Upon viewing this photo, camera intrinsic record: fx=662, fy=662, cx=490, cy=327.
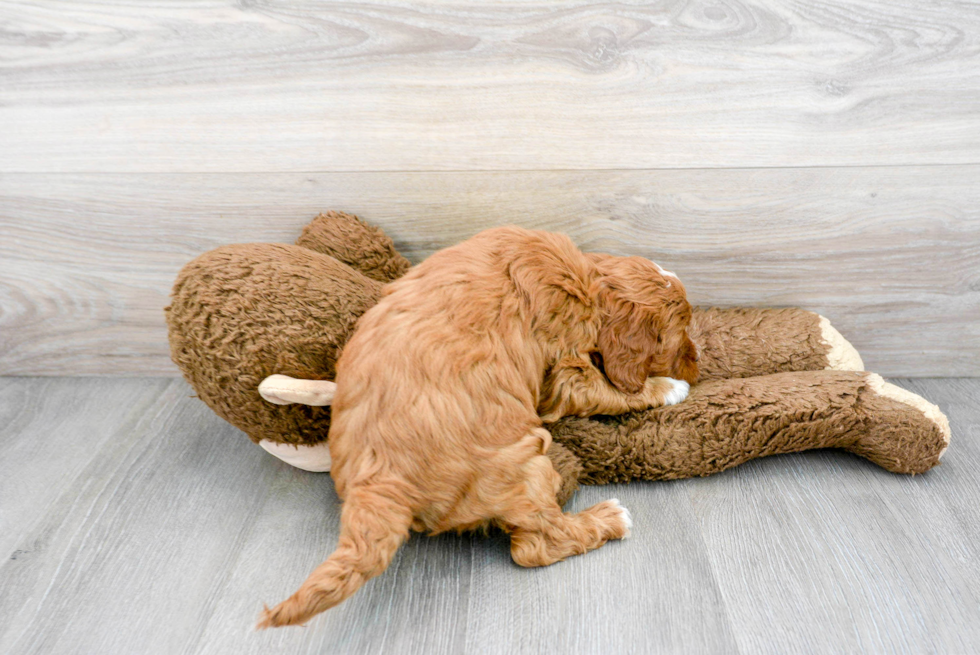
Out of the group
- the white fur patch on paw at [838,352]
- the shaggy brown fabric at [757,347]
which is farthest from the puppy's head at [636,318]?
the white fur patch on paw at [838,352]

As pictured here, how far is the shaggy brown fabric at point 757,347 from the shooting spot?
1.71 metres

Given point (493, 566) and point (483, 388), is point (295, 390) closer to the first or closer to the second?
point (483, 388)

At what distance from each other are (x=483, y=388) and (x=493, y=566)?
1.29ft

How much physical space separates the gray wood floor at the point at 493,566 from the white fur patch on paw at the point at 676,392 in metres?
0.20

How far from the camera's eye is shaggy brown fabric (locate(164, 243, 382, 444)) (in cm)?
137

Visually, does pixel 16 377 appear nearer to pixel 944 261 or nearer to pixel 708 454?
pixel 708 454

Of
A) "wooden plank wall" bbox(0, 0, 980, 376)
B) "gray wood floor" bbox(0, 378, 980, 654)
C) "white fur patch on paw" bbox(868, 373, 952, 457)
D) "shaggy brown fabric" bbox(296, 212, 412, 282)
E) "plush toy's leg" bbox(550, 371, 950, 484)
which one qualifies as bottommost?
"gray wood floor" bbox(0, 378, 980, 654)

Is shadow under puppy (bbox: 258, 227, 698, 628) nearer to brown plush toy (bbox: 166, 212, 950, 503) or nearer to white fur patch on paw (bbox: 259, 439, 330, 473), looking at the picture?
brown plush toy (bbox: 166, 212, 950, 503)

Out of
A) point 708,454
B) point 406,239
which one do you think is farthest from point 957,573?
point 406,239

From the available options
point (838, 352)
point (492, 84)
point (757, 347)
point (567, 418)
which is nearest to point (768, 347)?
point (757, 347)

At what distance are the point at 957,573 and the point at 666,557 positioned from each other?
22.6 inches

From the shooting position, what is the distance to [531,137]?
5.47 feet

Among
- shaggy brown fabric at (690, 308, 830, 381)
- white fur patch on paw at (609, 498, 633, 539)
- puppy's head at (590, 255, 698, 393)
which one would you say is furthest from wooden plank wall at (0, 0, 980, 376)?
white fur patch on paw at (609, 498, 633, 539)

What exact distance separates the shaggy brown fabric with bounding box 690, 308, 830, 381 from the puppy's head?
24 centimetres
